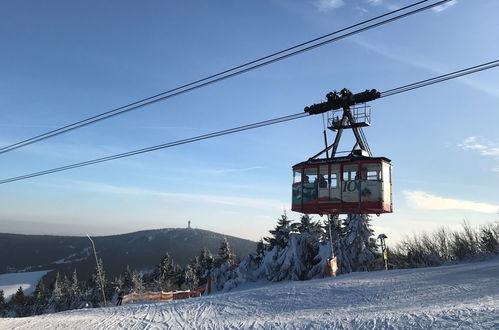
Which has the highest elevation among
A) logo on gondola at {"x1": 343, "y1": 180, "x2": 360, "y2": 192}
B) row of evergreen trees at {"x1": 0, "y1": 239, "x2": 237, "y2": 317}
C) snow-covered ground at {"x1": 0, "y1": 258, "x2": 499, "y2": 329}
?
logo on gondola at {"x1": 343, "y1": 180, "x2": 360, "y2": 192}

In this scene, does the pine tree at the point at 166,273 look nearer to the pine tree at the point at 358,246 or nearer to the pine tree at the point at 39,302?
the pine tree at the point at 39,302

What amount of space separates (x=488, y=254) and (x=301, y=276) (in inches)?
723

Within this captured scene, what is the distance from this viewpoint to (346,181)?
675 inches

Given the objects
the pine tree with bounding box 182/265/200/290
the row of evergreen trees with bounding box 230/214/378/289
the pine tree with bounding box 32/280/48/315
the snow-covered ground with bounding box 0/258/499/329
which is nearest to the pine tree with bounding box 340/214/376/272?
the row of evergreen trees with bounding box 230/214/378/289

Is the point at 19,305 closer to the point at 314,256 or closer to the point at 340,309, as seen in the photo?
the point at 314,256

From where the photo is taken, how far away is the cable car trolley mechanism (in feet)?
55.0

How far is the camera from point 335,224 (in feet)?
152

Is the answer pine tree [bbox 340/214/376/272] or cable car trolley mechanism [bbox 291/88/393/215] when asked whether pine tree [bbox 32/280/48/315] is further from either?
cable car trolley mechanism [bbox 291/88/393/215]

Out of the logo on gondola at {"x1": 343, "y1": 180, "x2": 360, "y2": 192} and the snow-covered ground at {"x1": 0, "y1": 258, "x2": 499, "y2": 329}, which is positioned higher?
the logo on gondola at {"x1": 343, "y1": 180, "x2": 360, "y2": 192}

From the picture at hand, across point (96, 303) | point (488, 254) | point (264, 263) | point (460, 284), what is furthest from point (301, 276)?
point (96, 303)

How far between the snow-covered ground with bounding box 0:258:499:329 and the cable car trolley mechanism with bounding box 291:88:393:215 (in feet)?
Answer: 13.0

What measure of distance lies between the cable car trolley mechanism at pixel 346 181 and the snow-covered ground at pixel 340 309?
13.0 ft

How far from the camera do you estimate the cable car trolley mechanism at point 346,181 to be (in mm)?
16766

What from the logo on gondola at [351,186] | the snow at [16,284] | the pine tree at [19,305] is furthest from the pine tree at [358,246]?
the snow at [16,284]
